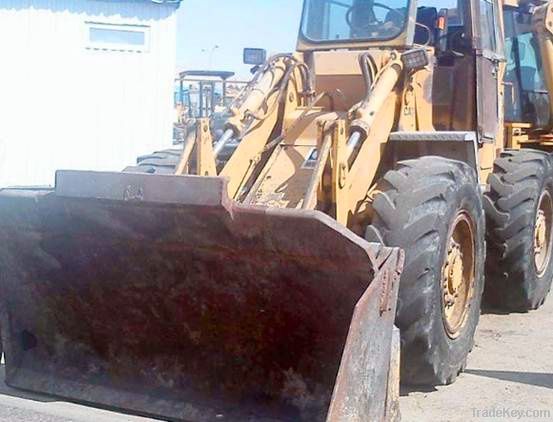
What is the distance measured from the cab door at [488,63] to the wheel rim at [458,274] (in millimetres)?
1304

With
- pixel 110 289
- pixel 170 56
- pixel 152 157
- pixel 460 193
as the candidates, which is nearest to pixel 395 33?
pixel 460 193

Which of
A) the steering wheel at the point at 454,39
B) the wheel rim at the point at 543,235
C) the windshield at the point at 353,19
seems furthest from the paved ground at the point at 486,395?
the windshield at the point at 353,19

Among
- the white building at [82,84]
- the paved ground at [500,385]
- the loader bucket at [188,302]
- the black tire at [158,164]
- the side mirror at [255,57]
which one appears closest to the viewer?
the loader bucket at [188,302]

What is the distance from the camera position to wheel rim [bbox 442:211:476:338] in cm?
621

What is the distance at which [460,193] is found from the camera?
6105mm

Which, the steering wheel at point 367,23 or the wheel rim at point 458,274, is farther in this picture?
the steering wheel at point 367,23

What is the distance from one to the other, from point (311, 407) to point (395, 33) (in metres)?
3.21

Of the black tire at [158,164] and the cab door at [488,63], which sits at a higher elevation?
the cab door at [488,63]

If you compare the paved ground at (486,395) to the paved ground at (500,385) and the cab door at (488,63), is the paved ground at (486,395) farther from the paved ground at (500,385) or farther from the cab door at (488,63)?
the cab door at (488,63)

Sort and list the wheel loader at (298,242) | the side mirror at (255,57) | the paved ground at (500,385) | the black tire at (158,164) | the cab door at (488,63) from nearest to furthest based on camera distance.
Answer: the wheel loader at (298,242) < the paved ground at (500,385) < the black tire at (158,164) < the cab door at (488,63) < the side mirror at (255,57)

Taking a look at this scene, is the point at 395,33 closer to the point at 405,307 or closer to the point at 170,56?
the point at 405,307

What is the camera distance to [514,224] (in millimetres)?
7773

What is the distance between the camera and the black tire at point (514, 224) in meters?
7.75

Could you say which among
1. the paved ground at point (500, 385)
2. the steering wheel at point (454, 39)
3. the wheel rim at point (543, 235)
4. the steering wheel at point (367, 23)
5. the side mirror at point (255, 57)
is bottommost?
the paved ground at point (500, 385)
